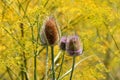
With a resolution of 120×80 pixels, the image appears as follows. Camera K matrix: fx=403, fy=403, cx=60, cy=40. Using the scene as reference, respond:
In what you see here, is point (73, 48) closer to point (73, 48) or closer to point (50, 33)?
point (73, 48)

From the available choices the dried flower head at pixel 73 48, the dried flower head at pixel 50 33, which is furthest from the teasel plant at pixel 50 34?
the dried flower head at pixel 73 48

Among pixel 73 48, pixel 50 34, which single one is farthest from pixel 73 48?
pixel 50 34

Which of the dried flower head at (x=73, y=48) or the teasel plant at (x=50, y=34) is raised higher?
the teasel plant at (x=50, y=34)

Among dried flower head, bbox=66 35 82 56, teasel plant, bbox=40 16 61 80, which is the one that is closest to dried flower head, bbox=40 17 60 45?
teasel plant, bbox=40 16 61 80

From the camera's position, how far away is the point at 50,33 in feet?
14.2

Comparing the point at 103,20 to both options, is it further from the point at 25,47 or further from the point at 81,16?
the point at 25,47

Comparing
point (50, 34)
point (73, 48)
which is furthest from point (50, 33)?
point (73, 48)

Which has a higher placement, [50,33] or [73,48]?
[50,33]

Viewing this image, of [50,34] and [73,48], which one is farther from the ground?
[50,34]

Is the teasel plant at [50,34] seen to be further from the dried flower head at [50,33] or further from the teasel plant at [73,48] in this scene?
the teasel plant at [73,48]

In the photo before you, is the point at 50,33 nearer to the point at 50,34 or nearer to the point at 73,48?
the point at 50,34

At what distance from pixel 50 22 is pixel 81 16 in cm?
332

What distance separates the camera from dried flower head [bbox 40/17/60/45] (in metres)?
4.31

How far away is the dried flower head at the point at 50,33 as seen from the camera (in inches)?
170
